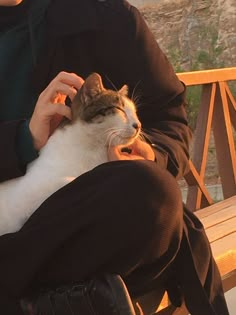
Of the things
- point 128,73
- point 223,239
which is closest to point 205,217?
point 223,239

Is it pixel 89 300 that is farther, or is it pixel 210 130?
pixel 210 130

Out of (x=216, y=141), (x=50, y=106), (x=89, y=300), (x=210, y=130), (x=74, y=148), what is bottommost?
(x=216, y=141)

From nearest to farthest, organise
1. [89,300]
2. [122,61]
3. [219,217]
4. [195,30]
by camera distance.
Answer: [89,300], [122,61], [219,217], [195,30]

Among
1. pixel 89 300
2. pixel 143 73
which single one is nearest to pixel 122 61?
pixel 143 73

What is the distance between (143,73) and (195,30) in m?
7.81

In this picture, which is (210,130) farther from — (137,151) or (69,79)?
(69,79)

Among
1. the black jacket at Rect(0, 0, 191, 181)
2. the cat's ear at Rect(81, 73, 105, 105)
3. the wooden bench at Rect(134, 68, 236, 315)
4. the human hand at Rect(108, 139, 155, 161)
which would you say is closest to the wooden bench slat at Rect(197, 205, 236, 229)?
the wooden bench at Rect(134, 68, 236, 315)

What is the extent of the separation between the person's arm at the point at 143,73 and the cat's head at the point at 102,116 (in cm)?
16

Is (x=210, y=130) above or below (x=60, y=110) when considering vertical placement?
below

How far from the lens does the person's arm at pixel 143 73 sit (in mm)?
1608

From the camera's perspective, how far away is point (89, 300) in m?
1.19

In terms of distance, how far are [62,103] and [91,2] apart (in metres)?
0.31

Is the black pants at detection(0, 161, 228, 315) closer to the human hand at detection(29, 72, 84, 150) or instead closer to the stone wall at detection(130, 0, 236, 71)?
the human hand at detection(29, 72, 84, 150)

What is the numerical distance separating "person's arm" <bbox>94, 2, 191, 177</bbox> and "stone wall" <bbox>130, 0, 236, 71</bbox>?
6692mm
